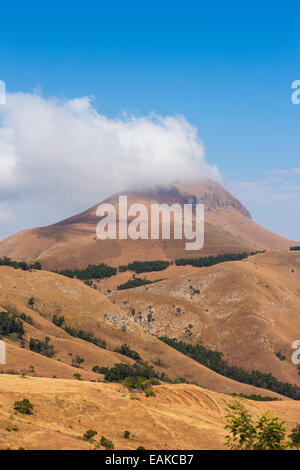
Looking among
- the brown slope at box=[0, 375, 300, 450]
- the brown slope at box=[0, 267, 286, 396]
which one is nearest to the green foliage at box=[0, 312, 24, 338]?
the brown slope at box=[0, 267, 286, 396]

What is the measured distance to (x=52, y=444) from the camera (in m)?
29.7

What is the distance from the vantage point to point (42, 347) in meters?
79.9

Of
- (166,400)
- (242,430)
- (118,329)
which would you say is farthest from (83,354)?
(242,430)

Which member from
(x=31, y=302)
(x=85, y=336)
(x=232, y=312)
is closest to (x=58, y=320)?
(x=31, y=302)

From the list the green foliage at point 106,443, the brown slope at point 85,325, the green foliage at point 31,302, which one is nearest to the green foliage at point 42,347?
the brown slope at point 85,325

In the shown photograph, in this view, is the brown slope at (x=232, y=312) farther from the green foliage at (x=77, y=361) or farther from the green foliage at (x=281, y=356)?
the green foliage at (x=77, y=361)

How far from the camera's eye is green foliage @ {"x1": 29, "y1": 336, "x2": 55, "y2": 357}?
78062 mm

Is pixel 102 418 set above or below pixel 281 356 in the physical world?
above

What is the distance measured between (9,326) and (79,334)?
24.1m

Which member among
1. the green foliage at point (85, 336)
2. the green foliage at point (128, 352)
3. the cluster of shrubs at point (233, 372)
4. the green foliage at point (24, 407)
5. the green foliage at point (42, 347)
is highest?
Result: the green foliage at point (24, 407)

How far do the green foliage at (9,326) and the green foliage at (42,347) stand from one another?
3632 millimetres

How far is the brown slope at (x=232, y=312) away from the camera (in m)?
132

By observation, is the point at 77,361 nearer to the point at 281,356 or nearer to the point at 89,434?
the point at 89,434

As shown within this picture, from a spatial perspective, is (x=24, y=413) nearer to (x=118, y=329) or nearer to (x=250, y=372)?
(x=118, y=329)
